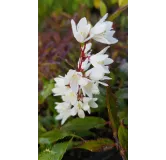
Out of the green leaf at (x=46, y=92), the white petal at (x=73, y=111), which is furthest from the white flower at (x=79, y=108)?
the green leaf at (x=46, y=92)

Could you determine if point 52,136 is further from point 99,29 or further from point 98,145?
point 99,29

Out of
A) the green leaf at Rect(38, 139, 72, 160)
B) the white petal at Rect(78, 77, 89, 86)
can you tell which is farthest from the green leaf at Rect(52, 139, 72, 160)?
the white petal at Rect(78, 77, 89, 86)

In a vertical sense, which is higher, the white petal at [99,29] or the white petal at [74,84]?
the white petal at [99,29]

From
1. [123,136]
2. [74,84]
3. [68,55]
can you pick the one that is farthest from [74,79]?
[68,55]

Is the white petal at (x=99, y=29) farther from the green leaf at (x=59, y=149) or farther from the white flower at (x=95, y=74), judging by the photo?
the green leaf at (x=59, y=149)

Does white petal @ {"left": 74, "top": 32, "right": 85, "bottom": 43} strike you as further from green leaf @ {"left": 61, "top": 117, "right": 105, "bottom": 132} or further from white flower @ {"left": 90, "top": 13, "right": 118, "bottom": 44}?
green leaf @ {"left": 61, "top": 117, "right": 105, "bottom": 132}
